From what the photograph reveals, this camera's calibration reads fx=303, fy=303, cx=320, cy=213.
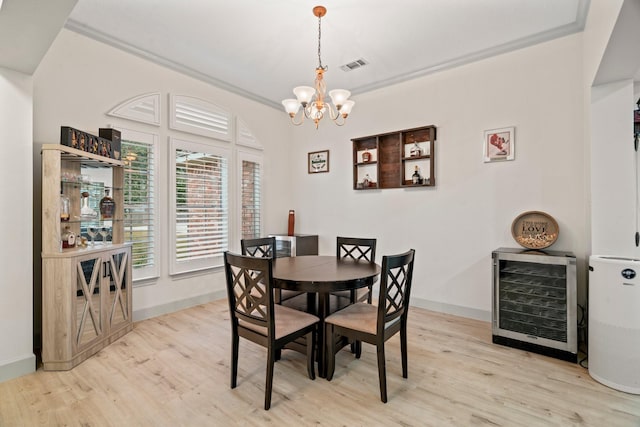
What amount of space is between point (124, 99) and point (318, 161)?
9.04 ft

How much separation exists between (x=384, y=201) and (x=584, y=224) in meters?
2.16

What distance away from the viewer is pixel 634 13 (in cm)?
168

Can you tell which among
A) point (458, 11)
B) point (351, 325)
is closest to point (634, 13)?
point (458, 11)

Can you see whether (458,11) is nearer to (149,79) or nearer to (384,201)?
(384,201)

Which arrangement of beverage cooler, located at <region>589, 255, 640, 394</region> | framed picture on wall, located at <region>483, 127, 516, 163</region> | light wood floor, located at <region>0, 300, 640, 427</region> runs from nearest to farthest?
light wood floor, located at <region>0, 300, 640, 427</region> < beverage cooler, located at <region>589, 255, 640, 394</region> < framed picture on wall, located at <region>483, 127, 516, 163</region>

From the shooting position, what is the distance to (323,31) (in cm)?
304

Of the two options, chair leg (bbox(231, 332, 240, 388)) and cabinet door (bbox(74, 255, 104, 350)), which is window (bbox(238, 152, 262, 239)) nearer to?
cabinet door (bbox(74, 255, 104, 350))

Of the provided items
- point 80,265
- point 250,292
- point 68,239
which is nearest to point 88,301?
point 80,265

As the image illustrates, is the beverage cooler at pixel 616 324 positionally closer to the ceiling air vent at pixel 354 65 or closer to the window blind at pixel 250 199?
the ceiling air vent at pixel 354 65

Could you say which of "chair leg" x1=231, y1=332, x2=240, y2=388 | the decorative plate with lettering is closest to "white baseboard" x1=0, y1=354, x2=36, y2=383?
"chair leg" x1=231, y1=332, x2=240, y2=388

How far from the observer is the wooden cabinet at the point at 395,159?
3943 mm

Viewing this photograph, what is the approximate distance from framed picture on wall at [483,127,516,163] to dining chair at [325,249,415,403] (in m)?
1.99

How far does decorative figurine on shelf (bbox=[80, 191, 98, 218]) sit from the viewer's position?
2882 mm

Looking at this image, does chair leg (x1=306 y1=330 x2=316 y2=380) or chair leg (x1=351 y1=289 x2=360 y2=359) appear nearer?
chair leg (x1=306 y1=330 x2=316 y2=380)
